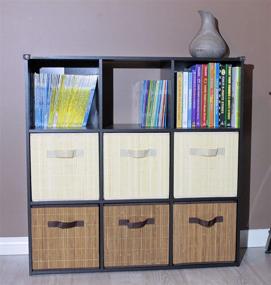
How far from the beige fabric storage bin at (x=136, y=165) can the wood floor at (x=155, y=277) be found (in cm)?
42

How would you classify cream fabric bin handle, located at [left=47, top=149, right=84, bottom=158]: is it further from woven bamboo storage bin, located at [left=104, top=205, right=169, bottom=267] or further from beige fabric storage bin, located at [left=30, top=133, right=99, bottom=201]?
woven bamboo storage bin, located at [left=104, top=205, right=169, bottom=267]

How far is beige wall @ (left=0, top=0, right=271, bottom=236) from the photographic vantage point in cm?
253

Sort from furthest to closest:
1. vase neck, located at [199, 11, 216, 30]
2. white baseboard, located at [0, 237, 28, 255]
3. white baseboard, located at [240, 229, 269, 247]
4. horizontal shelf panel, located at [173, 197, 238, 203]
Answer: white baseboard, located at [240, 229, 269, 247], white baseboard, located at [0, 237, 28, 255], vase neck, located at [199, 11, 216, 30], horizontal shelf panel, located at [173, 197, 238, 203]

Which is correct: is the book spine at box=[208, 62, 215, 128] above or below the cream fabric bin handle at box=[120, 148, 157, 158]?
above

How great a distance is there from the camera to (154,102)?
2383mm

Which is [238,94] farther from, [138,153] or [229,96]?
[138,153]

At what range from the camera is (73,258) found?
233 cm

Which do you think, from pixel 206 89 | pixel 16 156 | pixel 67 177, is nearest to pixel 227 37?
pixel 206 89

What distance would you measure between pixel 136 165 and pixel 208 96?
0.53 metres

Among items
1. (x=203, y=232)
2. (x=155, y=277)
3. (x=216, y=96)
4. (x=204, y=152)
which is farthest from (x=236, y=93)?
(x=155, y=277)

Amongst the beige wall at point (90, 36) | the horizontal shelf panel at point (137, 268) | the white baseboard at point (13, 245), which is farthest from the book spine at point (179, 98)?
the white baseboard at point (13, 245)

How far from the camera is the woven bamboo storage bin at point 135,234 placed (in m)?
2.32

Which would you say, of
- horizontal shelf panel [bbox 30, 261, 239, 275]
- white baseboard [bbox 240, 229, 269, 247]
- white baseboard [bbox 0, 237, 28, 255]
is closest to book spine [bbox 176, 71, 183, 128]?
horizontal shelf panel [bbox 30, 261, 239, 275]

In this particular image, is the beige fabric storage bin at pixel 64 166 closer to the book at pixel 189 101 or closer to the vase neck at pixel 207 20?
the book at pixel 189 101
